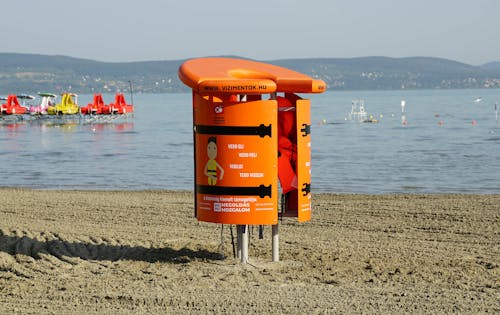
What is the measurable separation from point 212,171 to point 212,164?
0.06 m

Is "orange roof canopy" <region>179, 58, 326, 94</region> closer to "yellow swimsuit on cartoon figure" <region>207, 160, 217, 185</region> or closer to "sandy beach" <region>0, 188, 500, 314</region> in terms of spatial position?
"yellow swimsuit on cartoon figure" <region>207, 160, 217, 185</region>

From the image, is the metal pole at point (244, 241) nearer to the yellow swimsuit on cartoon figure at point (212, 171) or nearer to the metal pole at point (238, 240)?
the metal pole at point (238, 240)

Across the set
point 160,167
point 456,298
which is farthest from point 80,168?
point 456,298

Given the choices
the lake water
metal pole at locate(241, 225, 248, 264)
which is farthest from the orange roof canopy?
the lake water

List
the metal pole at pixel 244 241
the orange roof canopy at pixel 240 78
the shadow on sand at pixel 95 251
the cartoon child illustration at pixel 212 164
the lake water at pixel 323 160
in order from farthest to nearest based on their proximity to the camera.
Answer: the lake water at pixel 323 160 → the shadow on sand at pixel 95 251 → the metal pole at pixel 244 241 → the cartoon child illustration at pixel 212 164 → the orange roof canopy at pixel 240 78

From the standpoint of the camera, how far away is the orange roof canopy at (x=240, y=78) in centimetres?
753

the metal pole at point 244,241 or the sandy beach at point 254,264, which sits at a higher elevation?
the metal pole at point 244,241

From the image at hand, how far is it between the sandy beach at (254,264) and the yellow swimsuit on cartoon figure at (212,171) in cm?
75

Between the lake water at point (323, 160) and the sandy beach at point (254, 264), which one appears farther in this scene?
the lake water at point (323, 160)

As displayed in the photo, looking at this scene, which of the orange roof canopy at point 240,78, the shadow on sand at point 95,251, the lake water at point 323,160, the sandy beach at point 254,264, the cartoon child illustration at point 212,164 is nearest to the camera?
the sandy beach at point 254,264

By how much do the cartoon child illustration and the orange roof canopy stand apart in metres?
0.47

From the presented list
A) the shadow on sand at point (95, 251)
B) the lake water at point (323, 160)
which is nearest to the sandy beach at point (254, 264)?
the shadow on sand at point (95, 251)

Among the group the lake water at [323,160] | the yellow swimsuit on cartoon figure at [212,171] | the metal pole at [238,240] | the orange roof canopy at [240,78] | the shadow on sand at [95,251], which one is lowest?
the lake water at [323,160]

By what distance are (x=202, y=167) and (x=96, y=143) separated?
1220 inches
